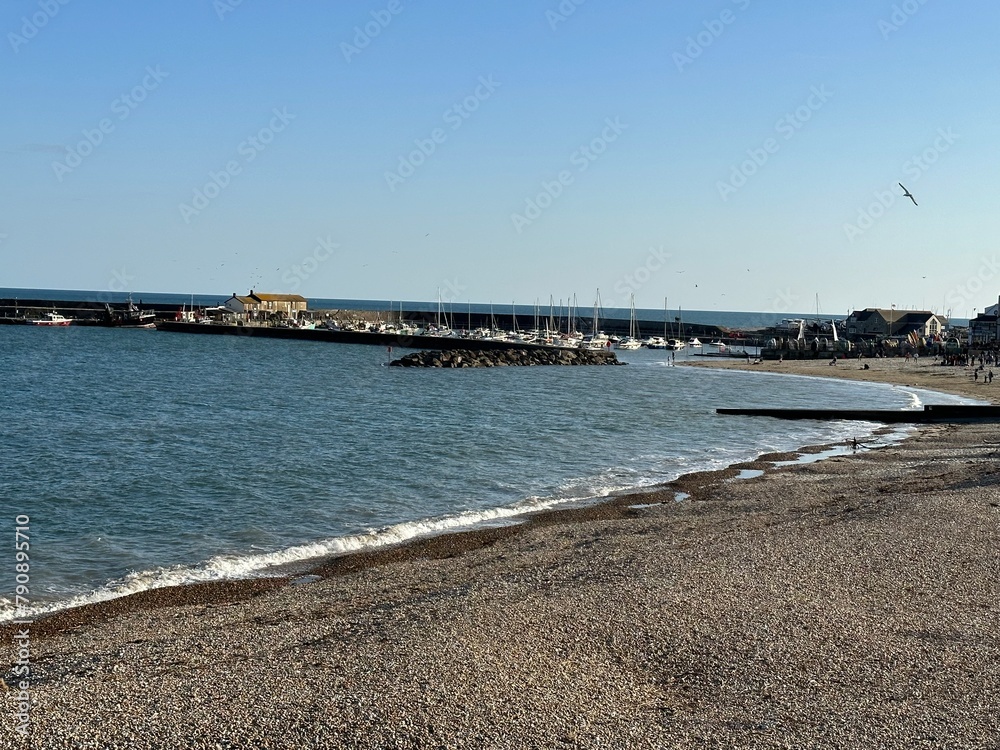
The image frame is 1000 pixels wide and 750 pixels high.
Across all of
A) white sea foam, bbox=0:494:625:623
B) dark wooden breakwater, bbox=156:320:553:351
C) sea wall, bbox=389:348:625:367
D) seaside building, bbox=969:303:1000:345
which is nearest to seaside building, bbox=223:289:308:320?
dark wooden breakwater, bbox=156:320:553:351

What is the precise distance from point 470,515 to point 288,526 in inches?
157

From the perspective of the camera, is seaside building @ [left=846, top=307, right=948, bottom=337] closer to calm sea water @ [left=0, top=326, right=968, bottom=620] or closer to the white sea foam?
calm sea water @ [left=0, top=326, right=968, bottom=620]

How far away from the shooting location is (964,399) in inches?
1978

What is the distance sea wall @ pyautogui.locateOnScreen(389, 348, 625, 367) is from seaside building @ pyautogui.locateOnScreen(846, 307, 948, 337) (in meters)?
50.9

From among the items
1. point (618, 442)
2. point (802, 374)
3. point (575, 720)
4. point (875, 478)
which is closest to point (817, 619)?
point (575, 720)

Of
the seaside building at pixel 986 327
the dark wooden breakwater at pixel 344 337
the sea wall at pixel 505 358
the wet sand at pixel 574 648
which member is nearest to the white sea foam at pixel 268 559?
the wet sand at pixel 574 648

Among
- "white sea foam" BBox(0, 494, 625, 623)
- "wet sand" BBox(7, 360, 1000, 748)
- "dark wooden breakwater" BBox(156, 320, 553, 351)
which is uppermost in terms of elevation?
"dark wooden breakwater" BBox(156, 320, 553, 351)

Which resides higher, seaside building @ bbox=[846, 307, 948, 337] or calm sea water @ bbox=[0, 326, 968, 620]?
seaside building @ bbox=[846, 307, 948, 337]

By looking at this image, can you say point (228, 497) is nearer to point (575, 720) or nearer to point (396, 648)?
point (396, 648)

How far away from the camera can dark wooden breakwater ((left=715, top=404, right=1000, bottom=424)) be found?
39.8 meters

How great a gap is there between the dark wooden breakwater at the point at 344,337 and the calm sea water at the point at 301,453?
41606 mm

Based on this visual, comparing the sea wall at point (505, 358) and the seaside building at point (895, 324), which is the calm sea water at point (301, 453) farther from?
the seaside building at point (895, 324)

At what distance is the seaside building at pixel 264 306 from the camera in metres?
142

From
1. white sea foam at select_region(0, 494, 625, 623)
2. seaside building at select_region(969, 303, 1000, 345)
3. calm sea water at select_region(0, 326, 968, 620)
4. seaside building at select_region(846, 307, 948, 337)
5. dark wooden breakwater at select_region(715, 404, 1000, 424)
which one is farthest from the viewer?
seaside building at select_region(846, 307, 948, 337)
